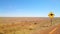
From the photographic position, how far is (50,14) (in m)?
31.3

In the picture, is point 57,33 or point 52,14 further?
→ point 52,14

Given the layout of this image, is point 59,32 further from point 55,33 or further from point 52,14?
point 52,14

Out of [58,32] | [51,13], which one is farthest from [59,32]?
[51,13]

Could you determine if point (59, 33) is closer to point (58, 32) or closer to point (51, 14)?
point (58, 32)

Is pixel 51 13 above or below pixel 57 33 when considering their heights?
above

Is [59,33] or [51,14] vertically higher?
[51,14]

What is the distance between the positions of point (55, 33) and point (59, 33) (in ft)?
1.53

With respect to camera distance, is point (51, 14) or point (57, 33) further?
point (51, 14)

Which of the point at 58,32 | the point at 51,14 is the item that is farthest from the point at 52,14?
the point at 58,32

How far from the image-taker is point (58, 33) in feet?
47.9

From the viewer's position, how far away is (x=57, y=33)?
48.2 feet

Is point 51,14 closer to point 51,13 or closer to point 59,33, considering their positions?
point 51,13

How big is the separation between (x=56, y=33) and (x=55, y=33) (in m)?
0.12

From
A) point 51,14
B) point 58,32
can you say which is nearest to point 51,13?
point 51,14
